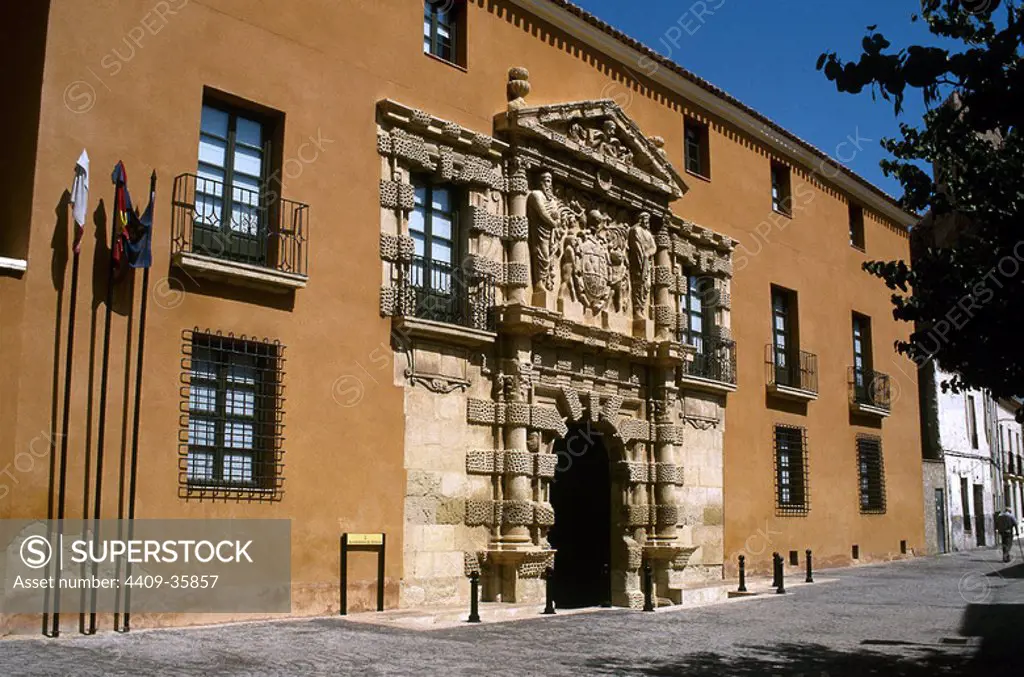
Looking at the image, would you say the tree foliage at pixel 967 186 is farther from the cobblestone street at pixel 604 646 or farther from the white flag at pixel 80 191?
the white flag at pixel 80 191

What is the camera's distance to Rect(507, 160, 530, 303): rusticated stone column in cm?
1501

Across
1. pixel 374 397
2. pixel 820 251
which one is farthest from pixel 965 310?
pixel 820 251

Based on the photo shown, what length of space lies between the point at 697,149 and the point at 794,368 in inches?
198

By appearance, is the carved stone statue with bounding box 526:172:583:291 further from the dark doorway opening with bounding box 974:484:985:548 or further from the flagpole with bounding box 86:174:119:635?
the dark doorway opening with bounding box 974:484:985:548

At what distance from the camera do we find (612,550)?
16.8m

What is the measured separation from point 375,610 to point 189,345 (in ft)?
12.8

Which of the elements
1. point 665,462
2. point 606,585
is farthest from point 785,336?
point 606,585

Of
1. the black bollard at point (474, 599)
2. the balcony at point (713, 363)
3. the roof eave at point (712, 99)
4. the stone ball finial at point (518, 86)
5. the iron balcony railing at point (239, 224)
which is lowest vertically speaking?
the black bollard at point (474, 599)

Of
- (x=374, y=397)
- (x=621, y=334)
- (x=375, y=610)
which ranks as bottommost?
(x=375, y=610)

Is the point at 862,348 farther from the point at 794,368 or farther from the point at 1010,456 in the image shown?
the point at 1010,456

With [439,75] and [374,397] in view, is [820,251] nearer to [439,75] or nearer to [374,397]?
[439,75]

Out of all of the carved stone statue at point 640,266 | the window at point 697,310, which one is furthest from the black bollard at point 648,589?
the window at point 697,310

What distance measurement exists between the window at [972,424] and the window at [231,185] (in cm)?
2720

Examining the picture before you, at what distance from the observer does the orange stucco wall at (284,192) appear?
1040 cm
